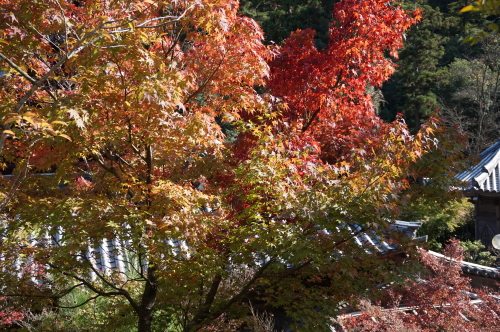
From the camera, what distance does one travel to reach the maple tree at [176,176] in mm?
4270

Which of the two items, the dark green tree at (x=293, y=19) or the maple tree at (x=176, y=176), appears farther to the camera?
the dark green tree at (x=293, y=19)

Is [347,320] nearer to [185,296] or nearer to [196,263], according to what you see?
[185,296]

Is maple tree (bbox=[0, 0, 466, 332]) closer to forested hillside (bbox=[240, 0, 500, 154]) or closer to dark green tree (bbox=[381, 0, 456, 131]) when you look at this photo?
forested hillside (bbox=[240, 0, 500, 154])

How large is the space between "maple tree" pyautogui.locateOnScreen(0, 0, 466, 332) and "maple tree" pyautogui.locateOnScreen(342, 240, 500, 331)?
729mm

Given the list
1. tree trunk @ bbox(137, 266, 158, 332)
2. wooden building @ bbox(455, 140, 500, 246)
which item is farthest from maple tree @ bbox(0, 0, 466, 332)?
wooden building @ bbox(455, 140, 500, 246)

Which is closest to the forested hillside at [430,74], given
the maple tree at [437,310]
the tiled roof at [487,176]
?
the tiled roof at [487,176]

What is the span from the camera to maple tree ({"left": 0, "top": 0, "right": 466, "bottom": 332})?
427cm

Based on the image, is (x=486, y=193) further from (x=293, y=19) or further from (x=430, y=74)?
(x=293, y=19)

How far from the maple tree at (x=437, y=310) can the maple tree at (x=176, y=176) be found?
729 mm

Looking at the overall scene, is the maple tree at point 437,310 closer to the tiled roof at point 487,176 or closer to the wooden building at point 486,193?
the tiled roof at point 487,176

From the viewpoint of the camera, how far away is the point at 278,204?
465 centimetres

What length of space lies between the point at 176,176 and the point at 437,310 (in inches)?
180

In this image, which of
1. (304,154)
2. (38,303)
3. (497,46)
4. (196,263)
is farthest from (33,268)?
(497,46)

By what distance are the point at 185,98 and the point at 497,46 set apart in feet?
90.3
